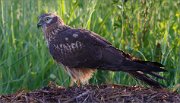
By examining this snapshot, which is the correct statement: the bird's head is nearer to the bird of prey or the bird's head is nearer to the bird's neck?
the bird's neck

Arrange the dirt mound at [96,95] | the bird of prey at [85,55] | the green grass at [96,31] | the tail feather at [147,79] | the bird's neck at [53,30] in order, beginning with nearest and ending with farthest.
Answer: the dirt mound at [96,95]
the tail feather at [147,79]
the bird of prey at [85,55]
the bird's neck at [53,30]
the green grass at [96,31]

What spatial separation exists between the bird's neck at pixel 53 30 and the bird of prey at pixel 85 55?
0.05 feet

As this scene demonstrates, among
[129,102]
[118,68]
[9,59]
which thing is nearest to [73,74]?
[118,68]

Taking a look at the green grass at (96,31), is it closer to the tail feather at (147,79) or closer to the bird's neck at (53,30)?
the bird's neck at (53,30)

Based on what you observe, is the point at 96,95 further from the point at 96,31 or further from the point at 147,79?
the point at 96,31

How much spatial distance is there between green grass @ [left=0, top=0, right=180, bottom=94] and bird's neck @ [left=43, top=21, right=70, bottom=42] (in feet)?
1.40

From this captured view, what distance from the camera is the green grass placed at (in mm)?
6508

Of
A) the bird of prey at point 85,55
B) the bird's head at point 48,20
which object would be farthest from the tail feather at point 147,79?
the bird's head at point 48,20

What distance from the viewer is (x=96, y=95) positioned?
176 inches

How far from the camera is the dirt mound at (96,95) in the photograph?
4.44 m

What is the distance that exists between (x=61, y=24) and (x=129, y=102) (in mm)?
2159

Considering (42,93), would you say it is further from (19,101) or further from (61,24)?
(61,24)

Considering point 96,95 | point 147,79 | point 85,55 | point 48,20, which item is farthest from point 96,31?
point 96,95

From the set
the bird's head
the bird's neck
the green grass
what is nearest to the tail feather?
the green grass
